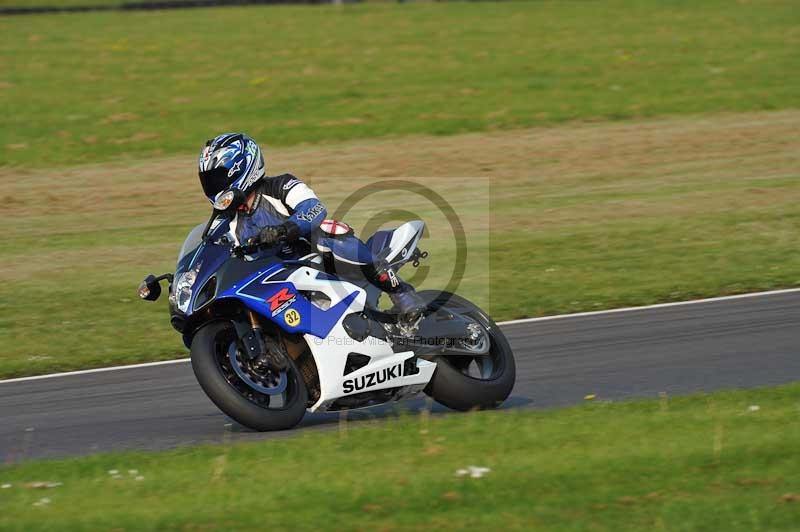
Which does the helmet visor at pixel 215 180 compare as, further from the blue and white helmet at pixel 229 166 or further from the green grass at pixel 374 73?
the green grass at pixel 374 73

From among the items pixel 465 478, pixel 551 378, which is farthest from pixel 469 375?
pixel 465 478

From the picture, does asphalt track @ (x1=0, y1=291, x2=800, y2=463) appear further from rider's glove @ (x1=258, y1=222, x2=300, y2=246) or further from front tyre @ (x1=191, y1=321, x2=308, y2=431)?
rider's glove @ (x1=258, y1=222, x2=300, y2=246)

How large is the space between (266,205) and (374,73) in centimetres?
1822

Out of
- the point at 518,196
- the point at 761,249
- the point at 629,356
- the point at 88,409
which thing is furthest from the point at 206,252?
the point at 518,196

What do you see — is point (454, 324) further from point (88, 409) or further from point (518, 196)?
point (518, 196)

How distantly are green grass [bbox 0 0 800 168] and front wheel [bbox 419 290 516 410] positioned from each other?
1326 cm

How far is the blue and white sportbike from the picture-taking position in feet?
24.8

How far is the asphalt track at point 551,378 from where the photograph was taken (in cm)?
852

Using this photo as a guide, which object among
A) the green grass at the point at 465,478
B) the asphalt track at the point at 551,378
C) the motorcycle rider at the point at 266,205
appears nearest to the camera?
the green grass at the point at 465,478

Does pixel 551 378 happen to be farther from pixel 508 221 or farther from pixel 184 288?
pixel 508 221

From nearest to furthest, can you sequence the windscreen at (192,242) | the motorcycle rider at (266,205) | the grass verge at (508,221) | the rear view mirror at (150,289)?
the motorcycle rider at (266,205) → the windscreen at (192,242) → the rear view mirror at (150,289) → the grass verge at (508,221)

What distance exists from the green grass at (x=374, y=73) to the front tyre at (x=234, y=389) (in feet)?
44.6

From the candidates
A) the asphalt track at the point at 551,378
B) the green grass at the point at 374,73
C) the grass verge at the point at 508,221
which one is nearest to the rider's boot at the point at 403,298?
the asphalt track at the point at 551,378

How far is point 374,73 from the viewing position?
84.5 feet
